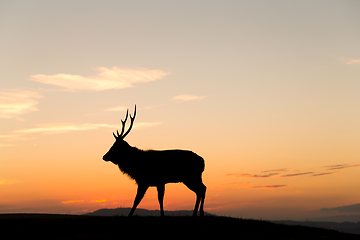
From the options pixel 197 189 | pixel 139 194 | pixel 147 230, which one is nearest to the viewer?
pixel 147 230

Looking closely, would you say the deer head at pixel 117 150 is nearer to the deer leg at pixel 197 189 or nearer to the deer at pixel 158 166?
the deer at pixel 158 166

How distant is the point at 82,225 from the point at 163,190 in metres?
4.12

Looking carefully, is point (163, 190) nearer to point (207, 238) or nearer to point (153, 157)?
point (153, 157)

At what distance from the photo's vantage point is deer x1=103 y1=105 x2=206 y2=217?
61.9 feet

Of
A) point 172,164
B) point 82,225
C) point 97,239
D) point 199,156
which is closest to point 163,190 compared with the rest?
point 172,164

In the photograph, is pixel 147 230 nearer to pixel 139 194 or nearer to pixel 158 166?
pixel 139 194

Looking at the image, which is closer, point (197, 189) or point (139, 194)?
point (139, 194)

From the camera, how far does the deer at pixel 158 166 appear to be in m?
18.9

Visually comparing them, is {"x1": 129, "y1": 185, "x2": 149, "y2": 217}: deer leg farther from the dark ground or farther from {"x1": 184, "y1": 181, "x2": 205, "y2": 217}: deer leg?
{"x1": 184, "y1": 181, "x2": 205, "y2": 217}: deer leg

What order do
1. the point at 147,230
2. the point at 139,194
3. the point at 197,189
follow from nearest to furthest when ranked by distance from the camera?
the point at 147,230
the point at 139,194
the point at 197,189

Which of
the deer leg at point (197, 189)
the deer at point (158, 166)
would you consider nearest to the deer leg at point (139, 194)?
the deer at point (158, 166)

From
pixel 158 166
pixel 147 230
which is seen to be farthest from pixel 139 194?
pixel 147 230

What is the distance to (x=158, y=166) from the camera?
19109 millimetres

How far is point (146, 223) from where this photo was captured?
16891 mm
